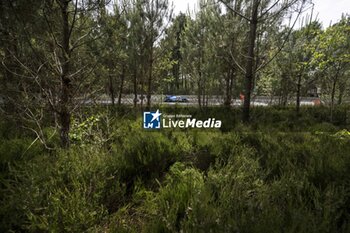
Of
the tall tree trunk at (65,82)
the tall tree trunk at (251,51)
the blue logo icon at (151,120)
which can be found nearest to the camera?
the tall tree trunk at (65,82)

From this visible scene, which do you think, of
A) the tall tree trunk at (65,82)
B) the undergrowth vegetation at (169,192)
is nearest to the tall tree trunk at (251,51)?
the undergrowth vegetation at (169,192)

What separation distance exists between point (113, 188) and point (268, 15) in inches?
214

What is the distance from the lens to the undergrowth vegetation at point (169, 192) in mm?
1653

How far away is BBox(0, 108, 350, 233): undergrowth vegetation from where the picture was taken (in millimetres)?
1653

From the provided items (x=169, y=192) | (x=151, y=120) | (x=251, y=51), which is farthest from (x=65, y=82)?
(x=251, y=51)

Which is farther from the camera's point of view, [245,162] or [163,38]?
[163,38]

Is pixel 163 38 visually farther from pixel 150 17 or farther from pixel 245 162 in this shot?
pixel 245 162

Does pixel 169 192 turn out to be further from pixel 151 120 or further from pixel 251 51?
pixel 251 51

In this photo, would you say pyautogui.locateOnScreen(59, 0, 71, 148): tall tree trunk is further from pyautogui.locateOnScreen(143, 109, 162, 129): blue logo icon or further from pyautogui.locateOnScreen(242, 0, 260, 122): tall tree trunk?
pyautogui.locateOnScreen(242, 0, 260, 122): tall tree trunk

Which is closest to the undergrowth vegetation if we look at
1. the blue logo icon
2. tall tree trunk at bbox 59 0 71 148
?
tall tree trunk at bbox 59 0 71 148

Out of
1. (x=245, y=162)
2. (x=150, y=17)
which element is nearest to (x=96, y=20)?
(x=245, y=162)

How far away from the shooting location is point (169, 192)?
2082 mm

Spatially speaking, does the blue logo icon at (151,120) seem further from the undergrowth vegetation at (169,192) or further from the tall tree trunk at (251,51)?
the tall tree trunk at (251,51)

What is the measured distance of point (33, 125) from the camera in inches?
183
